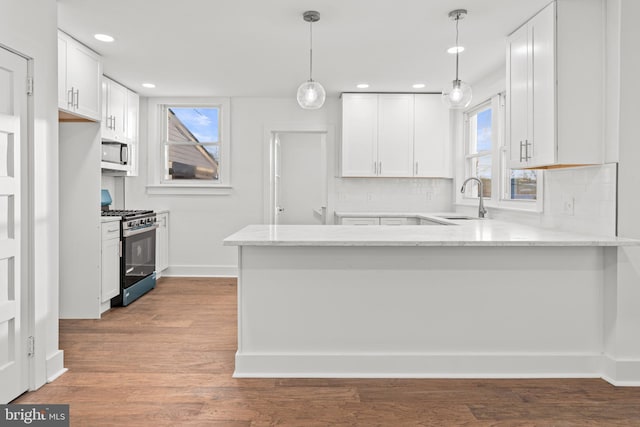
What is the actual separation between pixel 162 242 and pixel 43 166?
3.10 meters

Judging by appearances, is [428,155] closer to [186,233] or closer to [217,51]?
[217,51]

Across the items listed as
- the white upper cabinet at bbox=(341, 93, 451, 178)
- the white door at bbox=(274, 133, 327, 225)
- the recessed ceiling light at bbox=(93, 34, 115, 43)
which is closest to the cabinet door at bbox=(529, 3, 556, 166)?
the white upper cabinet at bbox=(341, 93, 451, 178)

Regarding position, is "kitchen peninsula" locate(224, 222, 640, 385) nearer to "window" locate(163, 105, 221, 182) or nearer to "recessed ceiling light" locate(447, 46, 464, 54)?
"recessed ceiling light" locate(447, 46, 464, 54)

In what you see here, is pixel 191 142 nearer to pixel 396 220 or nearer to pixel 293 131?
pixel 293 131

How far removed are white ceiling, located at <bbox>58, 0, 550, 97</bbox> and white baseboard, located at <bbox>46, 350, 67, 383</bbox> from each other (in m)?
2.30

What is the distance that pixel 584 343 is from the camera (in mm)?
2656

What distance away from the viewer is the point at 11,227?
2.30m

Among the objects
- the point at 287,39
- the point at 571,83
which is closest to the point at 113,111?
the point at 287,39

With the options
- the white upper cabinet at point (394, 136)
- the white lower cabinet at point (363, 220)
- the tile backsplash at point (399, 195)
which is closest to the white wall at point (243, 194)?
the tile backsplash at point (399, 195)

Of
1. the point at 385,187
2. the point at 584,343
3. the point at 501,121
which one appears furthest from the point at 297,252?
the point at 385,187

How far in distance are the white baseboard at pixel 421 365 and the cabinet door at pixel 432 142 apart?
10.1 feet

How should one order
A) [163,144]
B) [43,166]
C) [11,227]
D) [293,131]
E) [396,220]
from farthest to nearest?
[163,144]
[293,131]
[396,220]
[43,166]
[11,227]

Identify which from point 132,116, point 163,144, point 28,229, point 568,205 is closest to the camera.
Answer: point 28,229

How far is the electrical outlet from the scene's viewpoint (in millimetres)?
3037
